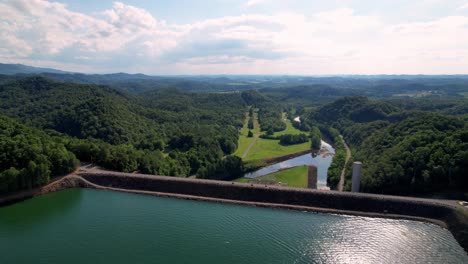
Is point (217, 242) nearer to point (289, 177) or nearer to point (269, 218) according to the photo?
point (269, 218)

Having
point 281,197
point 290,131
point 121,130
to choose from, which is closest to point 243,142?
point 290,131

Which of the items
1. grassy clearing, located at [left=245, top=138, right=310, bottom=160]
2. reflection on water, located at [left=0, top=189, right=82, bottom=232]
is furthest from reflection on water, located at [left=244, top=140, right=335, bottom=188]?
reflection on water, located at [left=0, top=189, right=82, bottom=232]

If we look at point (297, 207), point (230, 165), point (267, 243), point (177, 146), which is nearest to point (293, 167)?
point (230, 165)

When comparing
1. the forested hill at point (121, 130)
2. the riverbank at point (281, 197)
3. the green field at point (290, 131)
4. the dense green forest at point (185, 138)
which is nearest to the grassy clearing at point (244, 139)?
the forested hill at point (121, 130)

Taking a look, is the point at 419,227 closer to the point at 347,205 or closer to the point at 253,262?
the point at 347,205

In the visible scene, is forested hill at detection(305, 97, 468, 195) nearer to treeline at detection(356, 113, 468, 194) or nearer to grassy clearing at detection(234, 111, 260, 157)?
treeline at detection(356, 113, 468, 194)
